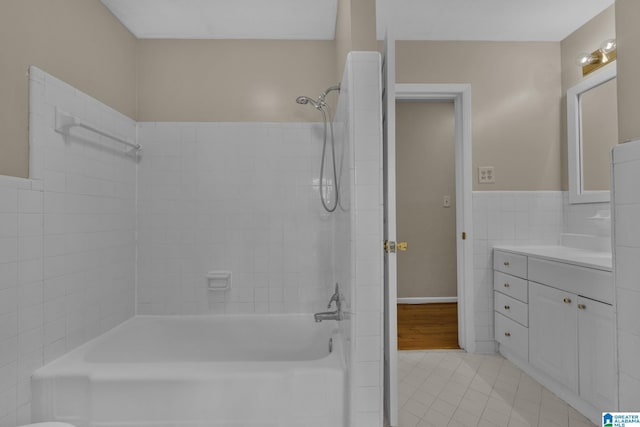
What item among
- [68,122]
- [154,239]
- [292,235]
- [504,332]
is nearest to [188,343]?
[154,239]

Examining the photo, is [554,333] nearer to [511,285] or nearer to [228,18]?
[511,285]

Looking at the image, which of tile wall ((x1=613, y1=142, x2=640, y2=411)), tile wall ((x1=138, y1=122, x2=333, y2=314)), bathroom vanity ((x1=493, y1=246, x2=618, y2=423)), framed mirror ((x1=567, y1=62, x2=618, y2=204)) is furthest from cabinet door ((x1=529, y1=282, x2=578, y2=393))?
tile wall ((x1=138, y1=122, x2=333, y2=314))

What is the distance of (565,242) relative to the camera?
2.61 metres

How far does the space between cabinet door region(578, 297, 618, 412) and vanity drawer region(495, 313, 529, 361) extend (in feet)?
1.48

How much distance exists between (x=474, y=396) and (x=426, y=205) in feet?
7.56

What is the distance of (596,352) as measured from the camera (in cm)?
174

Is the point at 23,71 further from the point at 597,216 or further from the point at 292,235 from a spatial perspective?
the point at 597,216

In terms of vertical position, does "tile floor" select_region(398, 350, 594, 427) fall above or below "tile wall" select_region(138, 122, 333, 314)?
below

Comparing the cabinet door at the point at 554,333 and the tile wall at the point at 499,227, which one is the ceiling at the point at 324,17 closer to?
the tile wall at the point at 499,227

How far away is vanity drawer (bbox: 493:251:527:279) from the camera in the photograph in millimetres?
2316

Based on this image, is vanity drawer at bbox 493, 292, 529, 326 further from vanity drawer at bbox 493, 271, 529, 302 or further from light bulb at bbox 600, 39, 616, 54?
light bulb at bbox 600, 39, 616, 54

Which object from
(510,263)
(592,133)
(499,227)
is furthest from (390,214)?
(592,133)

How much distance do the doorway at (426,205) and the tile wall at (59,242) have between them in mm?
2836

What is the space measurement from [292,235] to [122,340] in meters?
1.23
